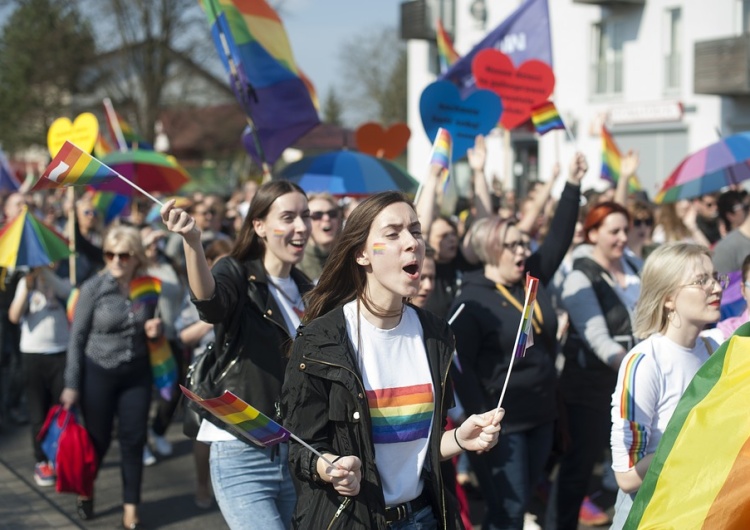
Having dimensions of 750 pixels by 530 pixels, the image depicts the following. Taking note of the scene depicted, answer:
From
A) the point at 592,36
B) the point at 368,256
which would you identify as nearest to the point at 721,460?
the point at 368,256

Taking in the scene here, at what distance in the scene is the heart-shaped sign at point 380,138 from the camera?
8370 mm

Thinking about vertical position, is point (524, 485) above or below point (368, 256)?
below

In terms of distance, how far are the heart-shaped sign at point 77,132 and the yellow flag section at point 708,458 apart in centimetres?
636

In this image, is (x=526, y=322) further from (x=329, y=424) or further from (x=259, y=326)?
(x=259, y=326)

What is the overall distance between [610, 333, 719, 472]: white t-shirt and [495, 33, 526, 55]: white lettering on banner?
5294 millimetres

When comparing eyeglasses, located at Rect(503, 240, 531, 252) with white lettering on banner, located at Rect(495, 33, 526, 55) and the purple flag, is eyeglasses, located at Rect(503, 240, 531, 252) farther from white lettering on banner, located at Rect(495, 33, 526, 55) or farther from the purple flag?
white lettering on banner, located at Rect(495, 33, 526, 55)

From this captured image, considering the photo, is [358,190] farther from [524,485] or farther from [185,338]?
[524,485]

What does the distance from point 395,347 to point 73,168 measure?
137cm

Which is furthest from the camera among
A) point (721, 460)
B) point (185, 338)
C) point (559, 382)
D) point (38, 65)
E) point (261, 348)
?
point (38, 65)

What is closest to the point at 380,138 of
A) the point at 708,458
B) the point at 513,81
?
the point at 513,81

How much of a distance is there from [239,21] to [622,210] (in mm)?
2627

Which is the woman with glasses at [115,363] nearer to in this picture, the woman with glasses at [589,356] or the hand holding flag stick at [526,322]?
the woman with glasses at [589,356]

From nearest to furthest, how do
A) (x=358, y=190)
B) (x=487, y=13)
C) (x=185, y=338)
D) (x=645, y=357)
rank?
(x=645, y=357) < (x=185, y=338) < (x=358, y=190) < (x=487, y=13)

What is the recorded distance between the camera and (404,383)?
10.5ft
